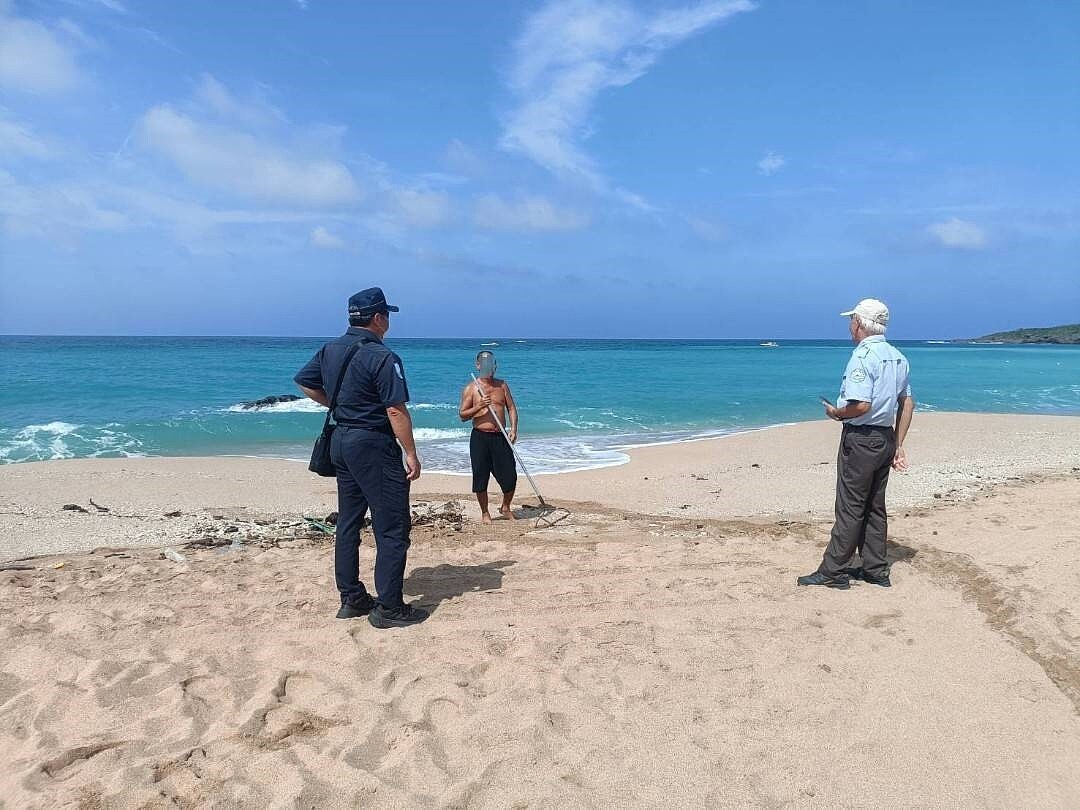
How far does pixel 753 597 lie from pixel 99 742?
3.65 m

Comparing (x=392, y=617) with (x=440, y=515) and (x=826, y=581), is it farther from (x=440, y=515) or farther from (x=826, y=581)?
(x=440, y=515)

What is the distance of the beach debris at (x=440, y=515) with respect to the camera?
6.89 meters

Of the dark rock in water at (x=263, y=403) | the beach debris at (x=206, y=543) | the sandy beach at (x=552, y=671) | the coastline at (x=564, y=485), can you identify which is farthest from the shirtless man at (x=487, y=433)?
the dark rock in water at (x=263, y=403)

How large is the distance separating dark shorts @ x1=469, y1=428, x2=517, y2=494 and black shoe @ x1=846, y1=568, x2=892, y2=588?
131 inches

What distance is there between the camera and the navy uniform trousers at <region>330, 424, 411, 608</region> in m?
4.04

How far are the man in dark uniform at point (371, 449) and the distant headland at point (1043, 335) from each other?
13347cm

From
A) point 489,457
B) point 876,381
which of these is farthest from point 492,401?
point 876,381

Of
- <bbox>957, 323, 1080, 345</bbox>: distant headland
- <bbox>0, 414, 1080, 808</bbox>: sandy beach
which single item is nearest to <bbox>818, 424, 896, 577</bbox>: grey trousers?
<bbox>0, 414, 1080, 808</bbox>: sandy beach

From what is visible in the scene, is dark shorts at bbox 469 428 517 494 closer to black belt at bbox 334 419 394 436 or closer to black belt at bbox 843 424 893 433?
black belt at bbox 334 419 394 436

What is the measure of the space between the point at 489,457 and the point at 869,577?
11.9 ft

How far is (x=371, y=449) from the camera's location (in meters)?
4.02

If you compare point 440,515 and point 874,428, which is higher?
point 874,428

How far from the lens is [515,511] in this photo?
25.7ft

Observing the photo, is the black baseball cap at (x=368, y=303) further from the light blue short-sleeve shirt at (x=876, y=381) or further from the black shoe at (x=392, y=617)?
the light blue short-sleeve shirt at (x=876, y=381)
